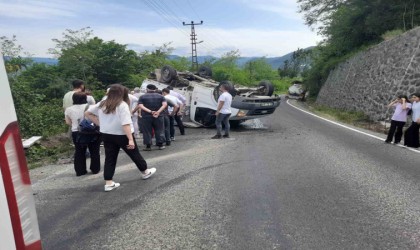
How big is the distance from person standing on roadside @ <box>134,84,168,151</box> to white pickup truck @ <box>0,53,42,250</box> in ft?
26.5

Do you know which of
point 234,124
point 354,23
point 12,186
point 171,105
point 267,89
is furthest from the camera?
point 354,23

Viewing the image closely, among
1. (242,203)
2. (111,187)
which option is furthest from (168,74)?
(242,203)

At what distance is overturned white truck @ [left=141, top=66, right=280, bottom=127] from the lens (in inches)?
508

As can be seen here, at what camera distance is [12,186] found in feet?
4.61

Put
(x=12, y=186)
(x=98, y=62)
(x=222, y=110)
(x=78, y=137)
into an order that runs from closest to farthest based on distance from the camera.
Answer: (x=12, y=186)
(x=78, y=137)
(x=222, y=110)
(x=98, y=62)

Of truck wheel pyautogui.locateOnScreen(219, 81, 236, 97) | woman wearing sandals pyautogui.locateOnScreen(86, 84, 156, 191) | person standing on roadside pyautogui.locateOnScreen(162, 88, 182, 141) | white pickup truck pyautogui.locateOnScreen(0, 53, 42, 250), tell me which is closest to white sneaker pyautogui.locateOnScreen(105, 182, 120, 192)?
woman wearing sandals pyautogui.locateOnScreen(86, 84, 156, 191)

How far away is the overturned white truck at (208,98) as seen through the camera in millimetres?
12898

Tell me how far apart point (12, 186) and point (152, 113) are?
322 inches

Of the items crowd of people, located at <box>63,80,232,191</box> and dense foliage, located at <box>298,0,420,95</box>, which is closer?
crowd of people, located at <box>63,80,232,191</box>

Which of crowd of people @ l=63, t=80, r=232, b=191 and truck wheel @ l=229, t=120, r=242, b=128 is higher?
crowd of people @ l=63, t=80, r=232, b=191

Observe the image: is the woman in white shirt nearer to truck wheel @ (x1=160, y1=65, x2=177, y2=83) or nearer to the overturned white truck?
the overturned white truck

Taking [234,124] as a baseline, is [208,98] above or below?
above

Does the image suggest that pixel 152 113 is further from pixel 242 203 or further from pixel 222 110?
pixel 242 203

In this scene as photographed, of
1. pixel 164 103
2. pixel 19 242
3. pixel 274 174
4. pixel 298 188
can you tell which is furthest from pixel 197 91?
pixel 19 242
